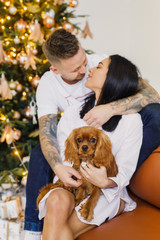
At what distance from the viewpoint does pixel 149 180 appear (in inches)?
51.2

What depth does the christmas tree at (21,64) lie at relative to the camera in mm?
2162

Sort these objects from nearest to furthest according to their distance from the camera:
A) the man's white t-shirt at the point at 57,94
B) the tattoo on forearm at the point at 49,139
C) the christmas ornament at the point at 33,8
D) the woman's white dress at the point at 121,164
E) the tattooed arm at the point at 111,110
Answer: the woman's white dress at the point at 121,164, the tattooed arm at the point at 111,110, the tattoo on forearm at the point at 49,139, the man's white t-shirt at the point at 57,94, the christmas ornament at the point at 33,8

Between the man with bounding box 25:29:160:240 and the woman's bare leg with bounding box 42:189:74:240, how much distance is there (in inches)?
3.3

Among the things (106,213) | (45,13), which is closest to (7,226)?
(106,213)

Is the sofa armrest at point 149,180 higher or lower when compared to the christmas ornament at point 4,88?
lower

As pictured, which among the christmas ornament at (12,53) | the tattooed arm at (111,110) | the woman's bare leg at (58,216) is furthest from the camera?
the christmas ornament at (12,53)

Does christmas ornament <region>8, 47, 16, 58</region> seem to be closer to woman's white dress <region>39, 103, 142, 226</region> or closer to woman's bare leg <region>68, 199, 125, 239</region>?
woman's white dress <region>39, 103, 142, 226</region>

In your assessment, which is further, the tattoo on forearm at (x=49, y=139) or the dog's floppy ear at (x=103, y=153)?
the tattoo on forearm at (x=49, y=139)

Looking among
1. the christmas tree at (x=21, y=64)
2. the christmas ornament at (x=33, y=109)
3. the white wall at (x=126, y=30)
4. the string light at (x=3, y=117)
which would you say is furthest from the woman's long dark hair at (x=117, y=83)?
the white wall at (x=126, y=30)

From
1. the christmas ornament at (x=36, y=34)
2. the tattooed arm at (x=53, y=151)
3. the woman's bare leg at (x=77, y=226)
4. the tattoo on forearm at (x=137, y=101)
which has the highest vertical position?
the christmas ornament at (x=36, y=34)

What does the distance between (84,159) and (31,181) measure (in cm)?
53

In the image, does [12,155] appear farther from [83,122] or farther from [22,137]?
[83,122]

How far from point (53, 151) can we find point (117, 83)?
1.81 ft

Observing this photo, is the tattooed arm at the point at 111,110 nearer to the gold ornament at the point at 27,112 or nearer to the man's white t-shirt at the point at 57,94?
the man's white t-shirt at the point at 57,94
